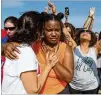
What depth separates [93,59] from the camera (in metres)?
4.80

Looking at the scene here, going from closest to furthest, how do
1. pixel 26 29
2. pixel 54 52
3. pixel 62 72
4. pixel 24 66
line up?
pixel 24 66 < pixel 26 29 < pixel 62 72 < pixel 54 52

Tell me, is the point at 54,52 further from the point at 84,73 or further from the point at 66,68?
the point at 84,73

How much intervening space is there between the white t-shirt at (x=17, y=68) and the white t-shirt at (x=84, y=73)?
2.43m

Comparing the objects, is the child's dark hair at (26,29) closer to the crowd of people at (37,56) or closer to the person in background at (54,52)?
the crowd of people at (37,56)

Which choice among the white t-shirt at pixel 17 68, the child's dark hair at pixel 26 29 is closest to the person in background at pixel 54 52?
the child's dark hair at pixel 26 29

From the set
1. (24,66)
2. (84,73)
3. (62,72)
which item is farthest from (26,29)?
(84,73)

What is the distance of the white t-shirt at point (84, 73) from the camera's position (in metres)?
4.67

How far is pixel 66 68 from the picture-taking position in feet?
9.12

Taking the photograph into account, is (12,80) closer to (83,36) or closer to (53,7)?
(53,7)

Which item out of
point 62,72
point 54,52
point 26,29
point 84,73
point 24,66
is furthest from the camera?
point 84,73

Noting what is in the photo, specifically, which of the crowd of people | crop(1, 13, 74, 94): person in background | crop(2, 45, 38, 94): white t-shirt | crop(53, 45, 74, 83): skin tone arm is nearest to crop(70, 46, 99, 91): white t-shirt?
the crowd of people

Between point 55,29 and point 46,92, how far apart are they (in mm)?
550

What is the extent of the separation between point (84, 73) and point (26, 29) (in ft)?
8.08

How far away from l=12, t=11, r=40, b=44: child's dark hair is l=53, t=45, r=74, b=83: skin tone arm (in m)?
0.44
